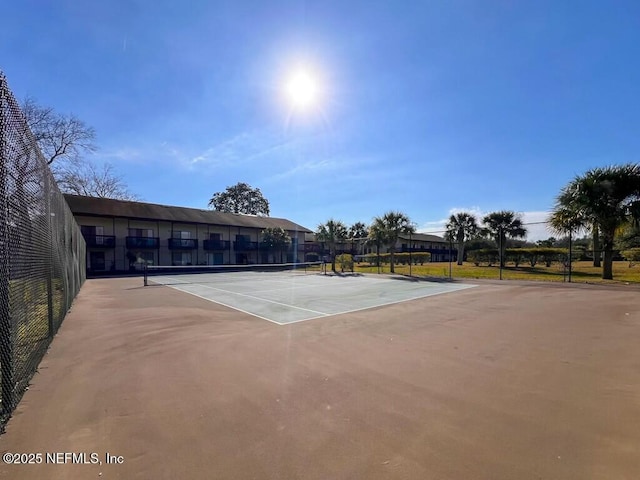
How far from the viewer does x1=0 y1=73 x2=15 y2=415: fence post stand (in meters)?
3.01

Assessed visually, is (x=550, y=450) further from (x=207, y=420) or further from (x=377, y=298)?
(x=377, y=298)

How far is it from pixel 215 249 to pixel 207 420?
4015cm

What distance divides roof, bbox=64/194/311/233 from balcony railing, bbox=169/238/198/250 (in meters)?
2.20

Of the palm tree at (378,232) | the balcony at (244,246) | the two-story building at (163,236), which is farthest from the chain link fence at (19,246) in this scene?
the balcony at (244,246)

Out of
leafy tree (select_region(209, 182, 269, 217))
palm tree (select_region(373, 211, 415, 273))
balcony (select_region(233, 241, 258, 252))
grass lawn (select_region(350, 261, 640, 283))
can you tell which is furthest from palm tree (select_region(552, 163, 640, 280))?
leafy tree (select_region(209, 182, 269, 217))

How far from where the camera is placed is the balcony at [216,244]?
4078cm

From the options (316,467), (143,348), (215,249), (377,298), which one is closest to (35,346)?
(143,348)

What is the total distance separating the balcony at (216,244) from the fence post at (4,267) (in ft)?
128

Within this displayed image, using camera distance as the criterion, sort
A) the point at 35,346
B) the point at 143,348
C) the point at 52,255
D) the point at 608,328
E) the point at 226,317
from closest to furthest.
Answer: the point at 35,346
the point at 143,348
the point at 52,255
the point at 608,328
the point at 226,317

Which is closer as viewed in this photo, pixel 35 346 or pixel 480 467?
pixel 480 467

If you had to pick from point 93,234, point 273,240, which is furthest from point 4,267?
point 273,240

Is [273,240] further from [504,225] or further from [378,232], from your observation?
[504,225]

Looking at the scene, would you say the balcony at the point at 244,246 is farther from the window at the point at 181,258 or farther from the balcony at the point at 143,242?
the balcony at the point at 143,242

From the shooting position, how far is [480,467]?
2518 millimetres
